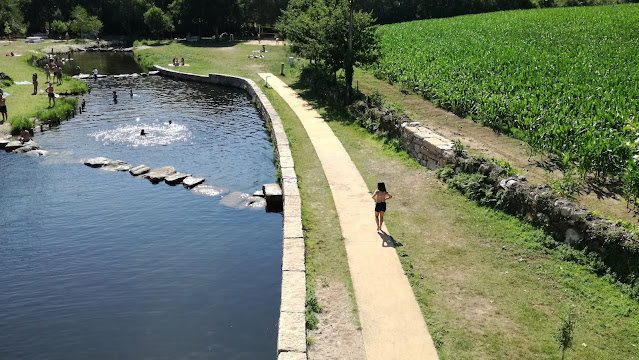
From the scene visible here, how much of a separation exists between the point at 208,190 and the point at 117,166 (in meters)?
5.13

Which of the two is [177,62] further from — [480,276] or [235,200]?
[480,276]

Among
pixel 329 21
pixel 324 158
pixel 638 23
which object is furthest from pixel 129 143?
pixel 638 23

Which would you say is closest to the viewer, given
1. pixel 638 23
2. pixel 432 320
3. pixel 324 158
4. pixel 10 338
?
pixel 432 320

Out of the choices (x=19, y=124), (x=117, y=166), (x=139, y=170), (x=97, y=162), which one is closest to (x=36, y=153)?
(x=97, y=162)

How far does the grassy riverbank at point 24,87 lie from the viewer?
95.3ft

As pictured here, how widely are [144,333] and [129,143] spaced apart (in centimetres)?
1612

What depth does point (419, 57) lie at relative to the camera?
35.8 m

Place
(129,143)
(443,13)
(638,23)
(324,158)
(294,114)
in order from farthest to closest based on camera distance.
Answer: (443,13) < (638,23) < (294,114) < (129,143) < (324,158)

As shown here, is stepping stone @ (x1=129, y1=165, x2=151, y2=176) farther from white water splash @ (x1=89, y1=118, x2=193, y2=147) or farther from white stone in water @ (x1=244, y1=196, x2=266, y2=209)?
white stone in water @ (x1=244, y1=196, x2=266, y2=209)

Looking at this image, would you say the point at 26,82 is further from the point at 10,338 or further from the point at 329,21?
the point at 10,338

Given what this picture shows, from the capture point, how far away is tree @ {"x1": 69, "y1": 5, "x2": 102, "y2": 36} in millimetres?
69812

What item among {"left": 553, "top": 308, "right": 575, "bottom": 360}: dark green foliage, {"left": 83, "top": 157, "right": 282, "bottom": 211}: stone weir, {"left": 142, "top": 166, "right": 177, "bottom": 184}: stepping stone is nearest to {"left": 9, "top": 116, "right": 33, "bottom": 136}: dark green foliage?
{"left": 83, "top": 157, "right": 282, "bottom": 211}: stone weir

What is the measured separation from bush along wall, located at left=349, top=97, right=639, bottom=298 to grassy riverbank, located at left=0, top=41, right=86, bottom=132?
70.6ft

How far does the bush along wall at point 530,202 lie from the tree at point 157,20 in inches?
2208
